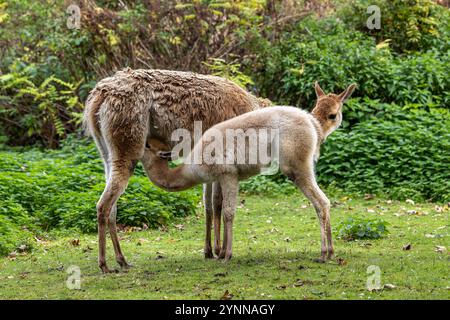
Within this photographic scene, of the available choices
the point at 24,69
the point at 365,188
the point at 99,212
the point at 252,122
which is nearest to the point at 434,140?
the point at 365,188

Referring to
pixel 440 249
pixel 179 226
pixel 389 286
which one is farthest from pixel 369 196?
pixel 389 286

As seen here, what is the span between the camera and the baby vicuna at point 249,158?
23.6 ft

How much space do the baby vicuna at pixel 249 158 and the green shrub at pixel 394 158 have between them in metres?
4.65

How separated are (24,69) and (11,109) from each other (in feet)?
2.96

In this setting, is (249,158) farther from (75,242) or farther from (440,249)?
(75,242)

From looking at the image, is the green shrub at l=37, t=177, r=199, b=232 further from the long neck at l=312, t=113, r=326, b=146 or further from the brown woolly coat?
the long neck at l=312, t=113, r=326, b=146

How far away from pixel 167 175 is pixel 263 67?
8.24m

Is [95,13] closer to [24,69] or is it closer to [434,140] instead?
[24,69]

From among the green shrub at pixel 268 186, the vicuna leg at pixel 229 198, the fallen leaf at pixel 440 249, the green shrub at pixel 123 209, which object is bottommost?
the green shrub at pixel 268 186

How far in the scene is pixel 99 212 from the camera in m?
7.21

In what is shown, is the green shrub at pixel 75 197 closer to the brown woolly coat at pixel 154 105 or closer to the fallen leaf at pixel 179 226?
the fallen leaf at pixel 179 226

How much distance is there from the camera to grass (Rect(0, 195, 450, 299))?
20.5 ft

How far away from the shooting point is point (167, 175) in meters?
7.30

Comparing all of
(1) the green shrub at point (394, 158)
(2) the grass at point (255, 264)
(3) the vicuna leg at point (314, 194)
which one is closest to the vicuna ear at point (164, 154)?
(2) the grass at point (255, 264)
